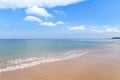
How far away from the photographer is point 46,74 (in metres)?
7.33

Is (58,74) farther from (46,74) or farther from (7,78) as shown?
(7,78)

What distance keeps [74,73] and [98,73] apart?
1.17m

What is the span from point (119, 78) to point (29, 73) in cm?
415

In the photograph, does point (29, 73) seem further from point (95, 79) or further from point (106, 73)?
point (106, 73)

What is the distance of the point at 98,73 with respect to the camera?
749 centimetres

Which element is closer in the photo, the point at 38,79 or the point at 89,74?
the point at 38,79

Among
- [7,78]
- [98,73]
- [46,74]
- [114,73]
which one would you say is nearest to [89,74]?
[98,73]

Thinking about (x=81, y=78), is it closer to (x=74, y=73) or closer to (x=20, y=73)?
(x=74, y=73)

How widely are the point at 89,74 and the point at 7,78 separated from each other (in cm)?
377

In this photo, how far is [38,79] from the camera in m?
6.54

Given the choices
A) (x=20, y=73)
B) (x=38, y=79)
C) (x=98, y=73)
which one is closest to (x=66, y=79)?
(x=38, y=79)

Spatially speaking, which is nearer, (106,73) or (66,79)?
(66,79)

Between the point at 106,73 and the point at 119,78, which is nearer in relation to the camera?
the point at 119,78

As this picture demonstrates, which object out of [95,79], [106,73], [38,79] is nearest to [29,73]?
[38,79]
